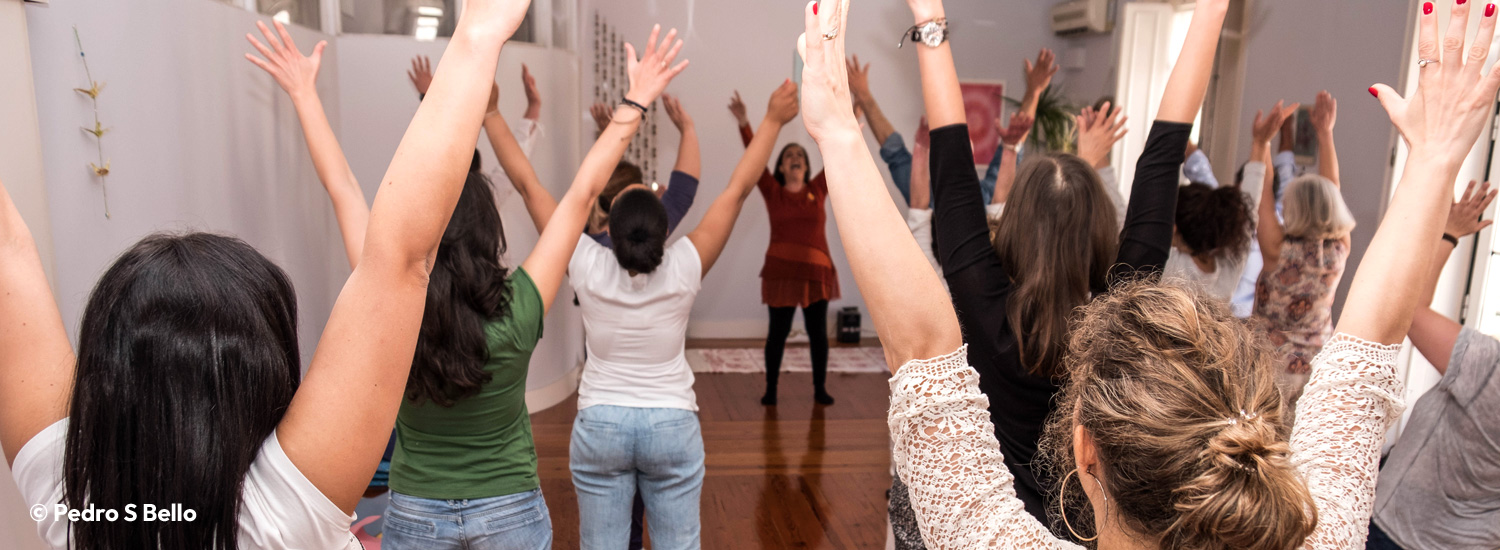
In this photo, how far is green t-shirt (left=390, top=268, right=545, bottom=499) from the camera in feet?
5.34

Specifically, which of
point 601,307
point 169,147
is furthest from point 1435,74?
point 169,147

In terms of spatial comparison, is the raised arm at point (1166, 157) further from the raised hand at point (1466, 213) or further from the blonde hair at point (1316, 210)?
the blonde hair at point (1316, 210)

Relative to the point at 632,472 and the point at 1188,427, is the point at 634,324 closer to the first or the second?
the point at 632,472

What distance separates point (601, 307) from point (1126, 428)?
1547 mm

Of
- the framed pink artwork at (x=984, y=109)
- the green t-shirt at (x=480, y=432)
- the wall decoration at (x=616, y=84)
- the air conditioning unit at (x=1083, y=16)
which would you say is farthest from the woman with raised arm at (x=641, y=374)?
the framed pink artwork at (x=984, y=109)

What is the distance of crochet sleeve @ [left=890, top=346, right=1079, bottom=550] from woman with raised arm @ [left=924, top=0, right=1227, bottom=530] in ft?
1.69

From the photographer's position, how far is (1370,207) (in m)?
3.50

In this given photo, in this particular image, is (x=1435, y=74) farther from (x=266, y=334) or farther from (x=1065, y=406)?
(x=266, y=334)

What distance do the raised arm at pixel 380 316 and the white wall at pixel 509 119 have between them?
3.03 meters

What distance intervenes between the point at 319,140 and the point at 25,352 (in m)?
0.94

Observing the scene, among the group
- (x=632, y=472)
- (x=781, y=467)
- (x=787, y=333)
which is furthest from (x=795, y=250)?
(x=632, y=472)

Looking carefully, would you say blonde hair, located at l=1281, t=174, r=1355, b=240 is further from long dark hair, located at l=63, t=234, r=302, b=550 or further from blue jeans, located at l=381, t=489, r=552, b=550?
long dark hair, located at l=63, t=234, r=302, b=550

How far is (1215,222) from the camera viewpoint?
288 centimetres

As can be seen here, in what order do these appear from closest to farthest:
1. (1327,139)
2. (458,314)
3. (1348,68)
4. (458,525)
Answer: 1. (458,314)
2. (458,525)
3. (1327,139)
4. (1348,68)
